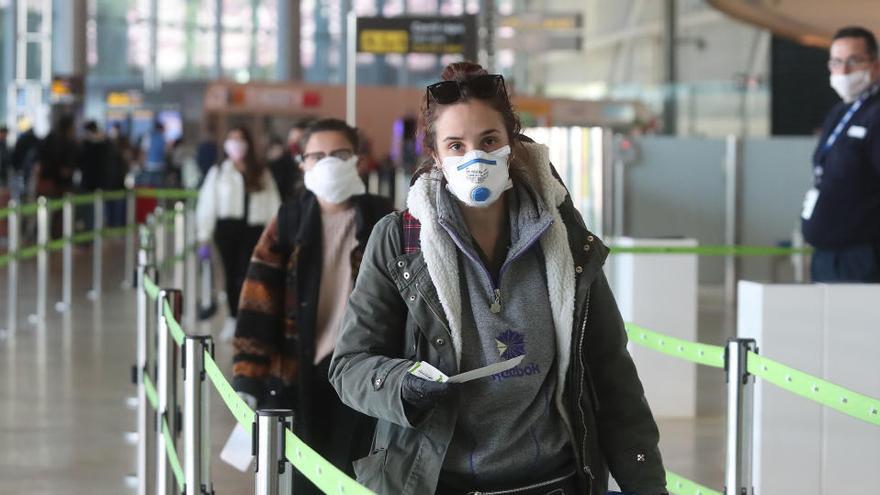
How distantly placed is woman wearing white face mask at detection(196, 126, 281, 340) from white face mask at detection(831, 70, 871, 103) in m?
5.39

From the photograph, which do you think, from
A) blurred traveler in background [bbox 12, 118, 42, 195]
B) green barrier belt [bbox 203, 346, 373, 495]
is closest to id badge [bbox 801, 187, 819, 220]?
green barrier belt [bbox 203, 346, 373, 495]

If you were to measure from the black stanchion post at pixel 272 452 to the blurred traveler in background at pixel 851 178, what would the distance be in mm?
4119

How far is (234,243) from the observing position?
1170cm

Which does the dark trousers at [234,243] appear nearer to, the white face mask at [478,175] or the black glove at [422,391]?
the white face mask at [478,175]

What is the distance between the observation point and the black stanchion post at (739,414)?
15.6ft

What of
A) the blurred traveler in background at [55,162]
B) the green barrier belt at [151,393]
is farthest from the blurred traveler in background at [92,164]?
the green barrier belt at [151,393]

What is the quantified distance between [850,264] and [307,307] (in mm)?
2806

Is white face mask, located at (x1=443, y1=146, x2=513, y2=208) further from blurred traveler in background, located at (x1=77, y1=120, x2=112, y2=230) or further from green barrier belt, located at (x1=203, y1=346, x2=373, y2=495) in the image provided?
blurred traveler in background, located at (x1=77, y1=120, x2=112, y2=230)

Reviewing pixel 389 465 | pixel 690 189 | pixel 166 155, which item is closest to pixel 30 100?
pixel 166 155

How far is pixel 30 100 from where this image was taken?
114 ft

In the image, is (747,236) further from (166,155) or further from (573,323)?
(166,155)

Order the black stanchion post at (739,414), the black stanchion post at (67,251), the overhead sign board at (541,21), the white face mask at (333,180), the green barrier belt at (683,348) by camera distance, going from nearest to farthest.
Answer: the black stanchion post at (739,414), the green barrier belt at (683,348), the white face mask at (333,180), the black stanchion post at (67,251), the overhead sign board at (541,21)

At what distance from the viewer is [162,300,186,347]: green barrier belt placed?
16.9ft

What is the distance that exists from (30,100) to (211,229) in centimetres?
2422
